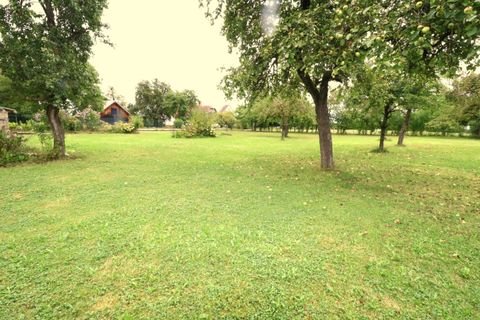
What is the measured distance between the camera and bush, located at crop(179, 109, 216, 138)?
81.3 feet

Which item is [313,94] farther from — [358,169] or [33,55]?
[33,55]

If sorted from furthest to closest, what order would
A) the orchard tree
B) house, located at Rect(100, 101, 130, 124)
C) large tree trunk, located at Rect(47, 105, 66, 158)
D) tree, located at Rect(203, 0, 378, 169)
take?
house, located at Rect(100, 101, 130, 124) → large tree trunk, located at Rect(47, 105, 66, 158) → tree, located at Rect(203, 0, 378, 169) → the orchard tree

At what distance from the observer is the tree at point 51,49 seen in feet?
26.7

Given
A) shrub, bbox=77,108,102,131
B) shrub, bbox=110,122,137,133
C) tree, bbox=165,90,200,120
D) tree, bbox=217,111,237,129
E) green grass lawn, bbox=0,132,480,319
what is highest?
tree, bbox=165,90,200,120

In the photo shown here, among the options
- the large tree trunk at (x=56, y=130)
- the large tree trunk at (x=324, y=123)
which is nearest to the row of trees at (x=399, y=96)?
the large tree trunk at (x=324, y=123)

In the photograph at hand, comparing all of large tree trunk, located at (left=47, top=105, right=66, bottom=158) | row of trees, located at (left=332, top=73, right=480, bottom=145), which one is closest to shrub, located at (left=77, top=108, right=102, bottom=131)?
large tree trunk, located at (left=47, top=105, right=66, bottom=158)

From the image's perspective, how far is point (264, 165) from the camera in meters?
9.62

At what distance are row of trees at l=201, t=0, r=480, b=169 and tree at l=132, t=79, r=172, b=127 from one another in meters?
46.6

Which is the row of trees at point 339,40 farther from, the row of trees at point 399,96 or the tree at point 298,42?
the row of trees at point 399,96

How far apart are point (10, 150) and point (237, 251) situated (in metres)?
10.2

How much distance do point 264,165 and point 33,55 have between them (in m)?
8.83

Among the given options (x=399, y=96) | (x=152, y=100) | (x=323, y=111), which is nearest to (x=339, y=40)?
(x=323, y=111)

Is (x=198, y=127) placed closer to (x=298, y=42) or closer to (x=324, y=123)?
(x=324, y=123)

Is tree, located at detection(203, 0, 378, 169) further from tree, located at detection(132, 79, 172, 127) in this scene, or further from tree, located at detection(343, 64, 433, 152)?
tree, located at detection(132, 79, 172, 127)
